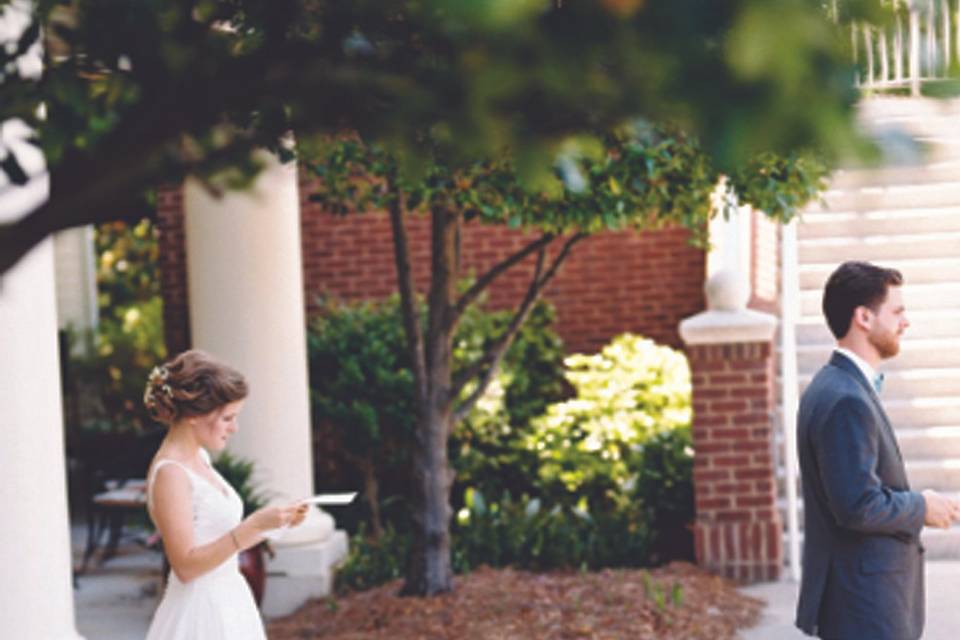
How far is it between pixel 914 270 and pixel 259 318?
4.74 m

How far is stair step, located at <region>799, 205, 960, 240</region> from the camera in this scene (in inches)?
432

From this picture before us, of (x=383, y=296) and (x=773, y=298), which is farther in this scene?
(x=383, y=296)

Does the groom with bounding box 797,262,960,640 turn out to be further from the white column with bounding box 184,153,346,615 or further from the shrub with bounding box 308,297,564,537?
the shrub with bounding box 308,297,564,537

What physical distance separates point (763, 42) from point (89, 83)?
1795 millimetres

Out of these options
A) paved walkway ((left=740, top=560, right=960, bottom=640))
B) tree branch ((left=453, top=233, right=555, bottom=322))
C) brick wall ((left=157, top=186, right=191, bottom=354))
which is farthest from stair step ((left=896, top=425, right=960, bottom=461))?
brick wall ((left=157, top=186, right=191, bottom=354))

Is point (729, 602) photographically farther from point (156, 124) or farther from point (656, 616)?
point (156, 124)

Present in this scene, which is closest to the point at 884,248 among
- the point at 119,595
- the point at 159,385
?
the point at 119,595

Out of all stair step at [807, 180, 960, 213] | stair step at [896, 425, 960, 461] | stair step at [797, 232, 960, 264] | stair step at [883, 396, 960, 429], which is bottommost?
stair step at [896, 425, 960, 461]

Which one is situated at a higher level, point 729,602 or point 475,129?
point 475,129

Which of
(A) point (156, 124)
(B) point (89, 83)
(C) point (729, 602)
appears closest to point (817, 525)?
(B) point (89, 83)

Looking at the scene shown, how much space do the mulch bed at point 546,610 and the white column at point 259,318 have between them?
0.87 metres

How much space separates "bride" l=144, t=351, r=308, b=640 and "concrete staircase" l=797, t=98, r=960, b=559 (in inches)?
197

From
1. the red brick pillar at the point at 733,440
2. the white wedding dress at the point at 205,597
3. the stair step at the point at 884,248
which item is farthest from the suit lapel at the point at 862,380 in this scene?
the stair step at the point at 884,248

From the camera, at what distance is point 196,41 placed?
74.4 inches
